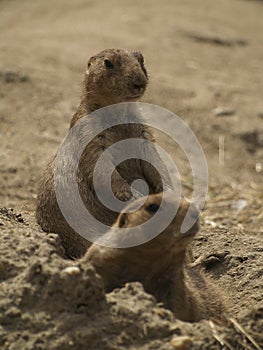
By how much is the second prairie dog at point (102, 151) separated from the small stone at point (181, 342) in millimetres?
1566

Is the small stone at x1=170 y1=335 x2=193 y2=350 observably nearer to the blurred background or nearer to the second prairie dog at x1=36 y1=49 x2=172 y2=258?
the second prairie dog at x1=36 y1=49 x2=172 y2=258

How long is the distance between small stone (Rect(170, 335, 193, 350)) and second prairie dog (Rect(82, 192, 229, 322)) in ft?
1.48

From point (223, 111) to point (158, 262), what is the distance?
7.51 m

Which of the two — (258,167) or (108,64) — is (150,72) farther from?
(108,64)

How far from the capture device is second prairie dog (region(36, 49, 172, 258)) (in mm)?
5172

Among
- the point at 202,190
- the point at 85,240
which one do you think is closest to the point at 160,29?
the point at 202,190

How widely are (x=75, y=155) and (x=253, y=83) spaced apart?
788 cm

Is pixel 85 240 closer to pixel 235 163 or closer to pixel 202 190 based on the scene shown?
pixel 202 190

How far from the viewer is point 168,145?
32.4 feet

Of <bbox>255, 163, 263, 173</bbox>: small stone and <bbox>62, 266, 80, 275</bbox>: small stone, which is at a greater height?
<bbox>62, 266, 80, 275</bbox>: small stone

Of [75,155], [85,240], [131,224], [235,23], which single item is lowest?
[235,23]

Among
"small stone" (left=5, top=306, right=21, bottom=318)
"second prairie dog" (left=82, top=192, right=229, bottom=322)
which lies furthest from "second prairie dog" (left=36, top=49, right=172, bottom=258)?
"small stone" (left=5, top=306, right=21, bottom=318)

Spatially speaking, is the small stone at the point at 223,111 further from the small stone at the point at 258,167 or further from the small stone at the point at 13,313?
the small stone at the point at 13,313

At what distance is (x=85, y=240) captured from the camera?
5.01m
